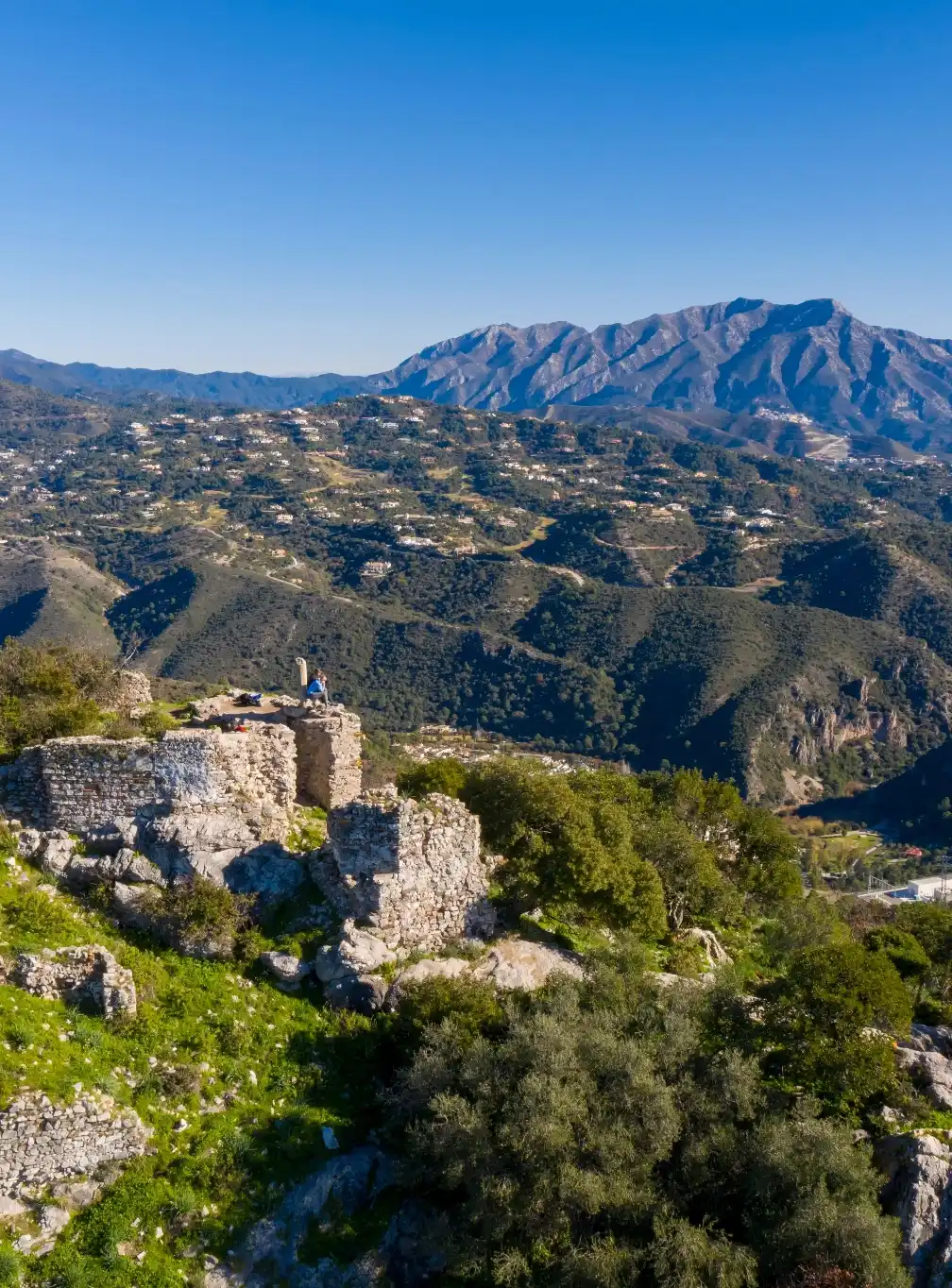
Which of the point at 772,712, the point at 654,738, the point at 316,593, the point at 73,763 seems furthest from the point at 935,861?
the point at 73,763

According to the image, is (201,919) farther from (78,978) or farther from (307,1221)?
(307,1221)

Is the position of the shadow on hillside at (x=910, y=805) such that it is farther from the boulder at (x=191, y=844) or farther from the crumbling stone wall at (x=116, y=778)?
the crumbling stone wall at (x=116, y=778)

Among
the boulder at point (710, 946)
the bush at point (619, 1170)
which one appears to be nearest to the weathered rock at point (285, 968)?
the bush at point (619, 1170)

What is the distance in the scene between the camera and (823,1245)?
476 inches

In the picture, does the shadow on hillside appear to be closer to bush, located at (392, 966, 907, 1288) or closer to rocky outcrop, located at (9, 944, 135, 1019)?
bush, located at (392, 966, 907, 1288)

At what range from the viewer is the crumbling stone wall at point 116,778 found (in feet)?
54.1

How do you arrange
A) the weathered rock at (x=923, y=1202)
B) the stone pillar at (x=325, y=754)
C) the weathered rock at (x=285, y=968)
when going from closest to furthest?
the weathered rock at (x=923, y=1202), the weathered rock at (x=285, y=968), the stone pillar at (x=325, y=754)

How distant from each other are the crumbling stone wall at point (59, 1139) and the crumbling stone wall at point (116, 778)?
5.32 metres

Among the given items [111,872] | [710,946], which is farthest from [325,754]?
[710,946]

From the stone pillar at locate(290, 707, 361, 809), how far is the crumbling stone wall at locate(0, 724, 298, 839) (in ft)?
9.37

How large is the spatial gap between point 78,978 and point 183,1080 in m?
2.30

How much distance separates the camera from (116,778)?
54.2 ft

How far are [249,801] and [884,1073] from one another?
1140 cm

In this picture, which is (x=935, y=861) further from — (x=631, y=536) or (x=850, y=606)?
(x=631, y=536)
